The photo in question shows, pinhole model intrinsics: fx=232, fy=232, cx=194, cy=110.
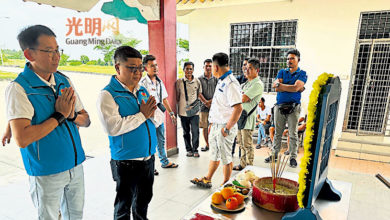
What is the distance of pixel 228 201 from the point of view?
1300 mm

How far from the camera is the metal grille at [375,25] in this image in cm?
424

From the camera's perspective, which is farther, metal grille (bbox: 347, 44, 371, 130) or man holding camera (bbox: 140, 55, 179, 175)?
metal grille (bbox: 347, 44, 371, 130)

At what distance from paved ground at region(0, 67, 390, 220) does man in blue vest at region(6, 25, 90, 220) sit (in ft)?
3.79

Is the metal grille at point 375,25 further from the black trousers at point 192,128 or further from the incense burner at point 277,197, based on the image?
the incense burner at point 277,197

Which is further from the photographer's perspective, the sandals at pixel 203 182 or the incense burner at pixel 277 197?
the sandals at pixel 203 182

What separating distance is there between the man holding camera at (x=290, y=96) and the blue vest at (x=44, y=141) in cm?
290

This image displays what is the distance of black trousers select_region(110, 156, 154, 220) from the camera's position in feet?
5.56

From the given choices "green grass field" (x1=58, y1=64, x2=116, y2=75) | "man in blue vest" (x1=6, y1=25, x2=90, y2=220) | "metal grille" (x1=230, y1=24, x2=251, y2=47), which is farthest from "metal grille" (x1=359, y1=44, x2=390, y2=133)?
"green grass field" (x1=58, y1=64, x2=116, y2=75)

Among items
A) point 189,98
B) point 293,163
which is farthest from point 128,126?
point 293,163

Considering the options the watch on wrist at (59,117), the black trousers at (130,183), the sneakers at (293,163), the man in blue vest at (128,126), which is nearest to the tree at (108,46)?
the sneakers at (293,163)

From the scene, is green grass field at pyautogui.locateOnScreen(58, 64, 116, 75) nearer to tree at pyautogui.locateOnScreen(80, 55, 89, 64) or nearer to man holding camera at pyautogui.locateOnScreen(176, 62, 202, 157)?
tree at pyautogui.locateOnScreen(80, 55, 89, 64)

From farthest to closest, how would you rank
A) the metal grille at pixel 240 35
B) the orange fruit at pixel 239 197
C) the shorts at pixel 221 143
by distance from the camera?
the metal grille at pixel 240 35 → the shorts at pixel 221 143 → the orange fruit at pixel 239 197

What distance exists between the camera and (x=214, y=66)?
8.39 feet

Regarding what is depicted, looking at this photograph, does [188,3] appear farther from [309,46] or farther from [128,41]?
[128,41]
